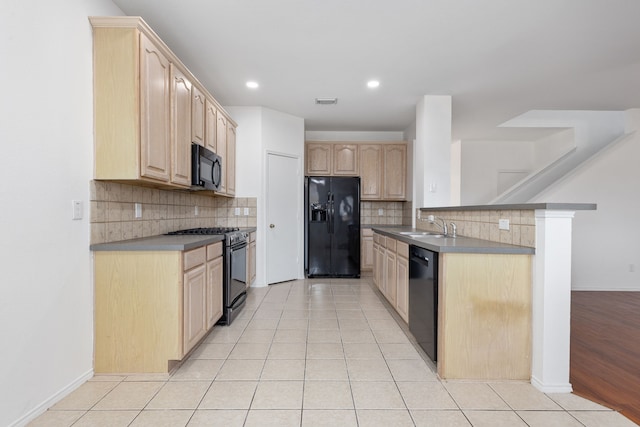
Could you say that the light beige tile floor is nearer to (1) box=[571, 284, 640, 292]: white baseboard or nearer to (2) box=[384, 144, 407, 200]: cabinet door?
(2) box=[384, 144, 407, 200]: cabinet door

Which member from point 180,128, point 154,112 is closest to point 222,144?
point 180,128

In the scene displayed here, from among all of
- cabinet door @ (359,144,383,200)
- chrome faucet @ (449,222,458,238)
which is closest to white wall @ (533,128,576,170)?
cabinet door @ (359,144,383,200)

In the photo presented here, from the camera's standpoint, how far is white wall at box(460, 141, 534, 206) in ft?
22.2

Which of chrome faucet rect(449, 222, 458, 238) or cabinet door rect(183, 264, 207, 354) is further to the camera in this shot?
chrome faucet rect(449, 222, 458, 238)

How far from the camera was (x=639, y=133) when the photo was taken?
4660mm

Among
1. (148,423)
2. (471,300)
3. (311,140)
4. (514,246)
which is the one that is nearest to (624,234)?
(514,246)

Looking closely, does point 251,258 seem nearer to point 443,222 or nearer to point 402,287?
point 402,287

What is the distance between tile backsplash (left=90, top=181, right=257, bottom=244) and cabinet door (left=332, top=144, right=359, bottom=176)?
1770 millimetres

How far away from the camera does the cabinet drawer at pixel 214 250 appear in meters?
2.63

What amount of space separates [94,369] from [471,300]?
252 centimetres

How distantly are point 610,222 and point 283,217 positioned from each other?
4.84m

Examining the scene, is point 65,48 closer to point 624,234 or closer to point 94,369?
point 94,369

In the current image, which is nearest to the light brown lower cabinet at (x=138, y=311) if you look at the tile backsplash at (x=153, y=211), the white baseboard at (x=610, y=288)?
the tile backsplash at (x=153, y=211)

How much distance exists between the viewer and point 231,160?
4.17 meters
